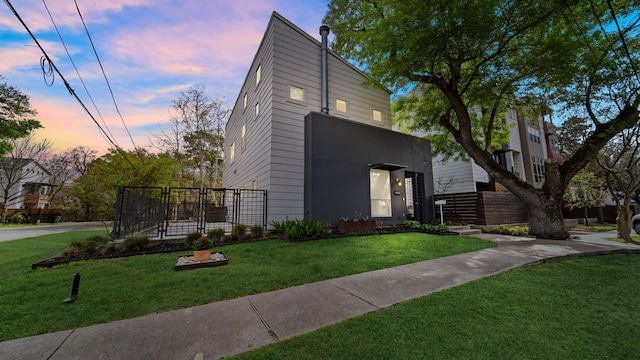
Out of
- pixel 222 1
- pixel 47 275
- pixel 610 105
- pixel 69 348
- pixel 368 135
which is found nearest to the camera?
pixel 69 348

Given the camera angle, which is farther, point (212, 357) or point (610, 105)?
point (610, 105)

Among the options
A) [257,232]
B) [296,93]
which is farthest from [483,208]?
[257,232]

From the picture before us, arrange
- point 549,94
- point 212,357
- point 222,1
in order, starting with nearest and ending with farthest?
point 212,357 < point 222,1 < point 549,94

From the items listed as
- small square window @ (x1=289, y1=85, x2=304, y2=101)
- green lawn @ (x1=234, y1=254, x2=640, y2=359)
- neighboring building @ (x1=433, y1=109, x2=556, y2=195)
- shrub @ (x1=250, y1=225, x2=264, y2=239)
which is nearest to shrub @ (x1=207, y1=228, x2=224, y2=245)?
shrub @ (x1=250, y1=225, x2=264, y2=239)

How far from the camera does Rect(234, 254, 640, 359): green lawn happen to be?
1745mm

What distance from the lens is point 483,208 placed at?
35.0ft

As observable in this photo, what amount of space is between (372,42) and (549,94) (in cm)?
692

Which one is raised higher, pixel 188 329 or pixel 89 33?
pixel 89 33

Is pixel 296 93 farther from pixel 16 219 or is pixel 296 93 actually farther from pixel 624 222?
pixel 16 219

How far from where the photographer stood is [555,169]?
788 centimetres

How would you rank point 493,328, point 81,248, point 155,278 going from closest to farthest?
point 493,328 < point 155,278 < point 81,248

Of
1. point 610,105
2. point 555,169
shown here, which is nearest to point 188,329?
point 555,169

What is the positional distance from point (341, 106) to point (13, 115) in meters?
18.1

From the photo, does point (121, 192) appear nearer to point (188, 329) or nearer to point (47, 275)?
point (47, 275)
